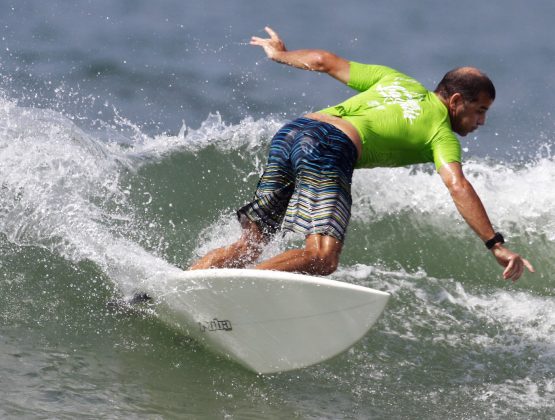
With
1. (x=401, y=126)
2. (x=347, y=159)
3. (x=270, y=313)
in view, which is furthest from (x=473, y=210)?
(x=270, y=313)

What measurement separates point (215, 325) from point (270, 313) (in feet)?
1.40

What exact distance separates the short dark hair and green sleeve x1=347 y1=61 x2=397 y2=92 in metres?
0.46

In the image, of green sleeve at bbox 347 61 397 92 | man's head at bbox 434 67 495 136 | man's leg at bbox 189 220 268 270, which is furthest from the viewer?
green sleeve at bbox 347 61 397 92

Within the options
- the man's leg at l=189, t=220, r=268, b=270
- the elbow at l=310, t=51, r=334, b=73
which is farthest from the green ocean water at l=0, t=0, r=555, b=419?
the elbow at l=310, t=51, r=334, b=73

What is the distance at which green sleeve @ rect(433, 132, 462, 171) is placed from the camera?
5.73m

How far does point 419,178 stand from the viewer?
9.24 meters

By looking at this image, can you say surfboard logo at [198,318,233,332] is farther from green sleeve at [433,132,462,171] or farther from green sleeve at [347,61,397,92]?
green sleeve at [347,61,397,92]

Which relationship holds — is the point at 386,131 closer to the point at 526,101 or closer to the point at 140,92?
the point at 140,92

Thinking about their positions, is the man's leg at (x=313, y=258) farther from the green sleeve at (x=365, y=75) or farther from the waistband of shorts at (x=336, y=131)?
the green sleeve at (x=365, y=75)

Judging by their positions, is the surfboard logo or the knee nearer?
the knee

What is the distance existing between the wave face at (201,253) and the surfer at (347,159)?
0.67 meters

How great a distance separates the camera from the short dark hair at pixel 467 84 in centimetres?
591

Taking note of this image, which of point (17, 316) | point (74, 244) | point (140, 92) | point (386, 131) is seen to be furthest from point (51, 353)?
point (140, 92)

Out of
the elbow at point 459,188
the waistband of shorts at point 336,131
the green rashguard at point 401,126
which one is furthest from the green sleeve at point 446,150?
the waistband of shorts at point 336,131
